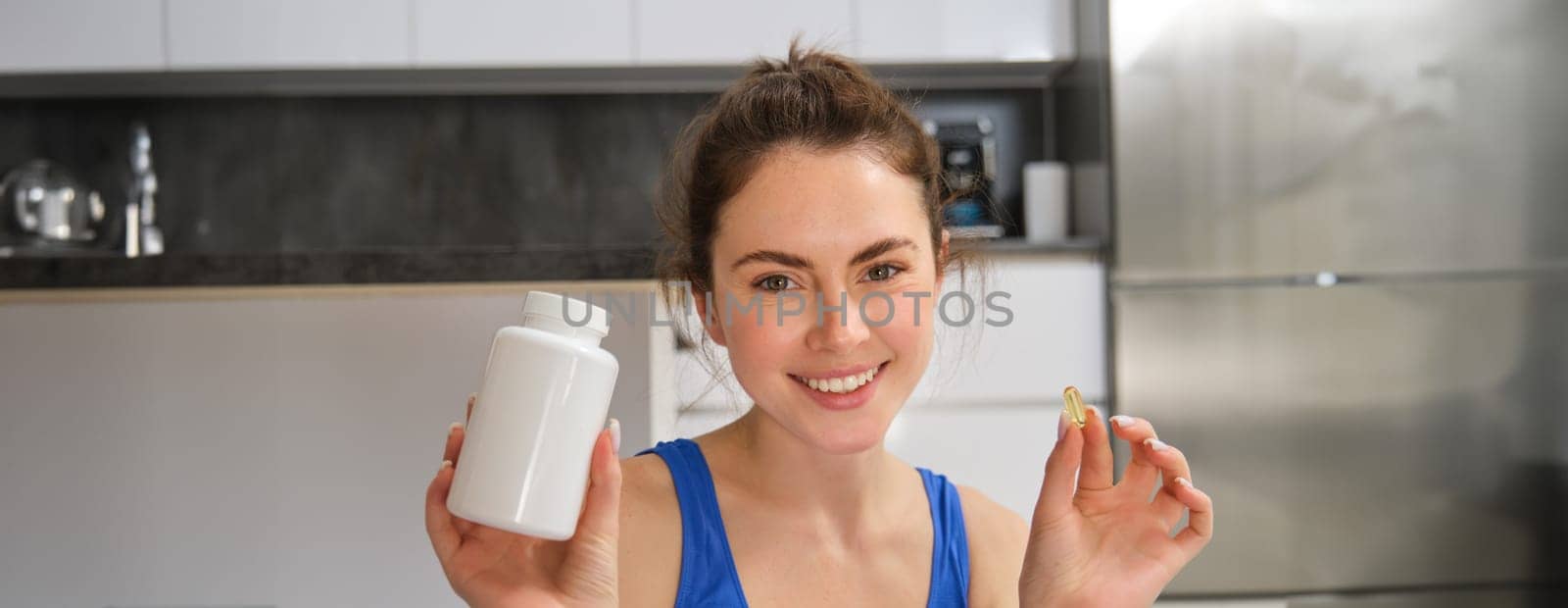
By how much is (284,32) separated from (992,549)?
196 cm

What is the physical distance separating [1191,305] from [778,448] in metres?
1.40

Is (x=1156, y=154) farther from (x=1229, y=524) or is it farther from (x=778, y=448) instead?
(x=778, y=448)

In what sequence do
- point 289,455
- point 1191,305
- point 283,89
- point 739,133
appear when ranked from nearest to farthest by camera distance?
1. point 739,133
2. point 289,455
3. point 1191,305
4. point 283,89

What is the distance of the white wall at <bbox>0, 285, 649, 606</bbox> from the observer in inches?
57.9

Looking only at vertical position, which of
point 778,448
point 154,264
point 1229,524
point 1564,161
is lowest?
point 1229,524

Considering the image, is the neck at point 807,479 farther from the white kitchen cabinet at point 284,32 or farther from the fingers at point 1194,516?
the white kitchen cabinet at point 284,32

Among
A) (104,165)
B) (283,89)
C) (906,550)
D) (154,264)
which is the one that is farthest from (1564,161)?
(104,165)

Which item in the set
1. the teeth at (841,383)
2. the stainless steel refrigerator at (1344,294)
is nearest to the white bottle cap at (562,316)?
the teeth at (841,383)

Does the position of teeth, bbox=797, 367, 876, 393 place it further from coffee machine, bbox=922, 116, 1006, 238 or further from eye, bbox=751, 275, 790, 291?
coffee machine, bbox=922, 116, 1006, 238

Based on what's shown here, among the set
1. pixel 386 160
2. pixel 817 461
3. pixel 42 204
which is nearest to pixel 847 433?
pixel 817 461

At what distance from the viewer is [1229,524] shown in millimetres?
2117

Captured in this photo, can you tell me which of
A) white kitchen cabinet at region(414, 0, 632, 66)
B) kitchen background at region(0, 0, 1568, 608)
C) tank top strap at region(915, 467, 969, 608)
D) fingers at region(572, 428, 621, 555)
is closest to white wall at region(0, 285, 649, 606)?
kitchen background at region(0, 0, 1568, 608)

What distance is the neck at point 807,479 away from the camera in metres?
0.93

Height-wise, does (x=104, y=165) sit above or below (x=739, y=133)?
above
